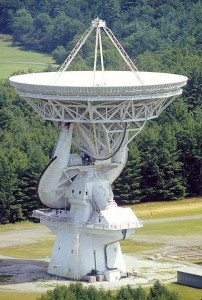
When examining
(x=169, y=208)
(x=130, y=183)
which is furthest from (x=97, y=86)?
(x=130, y=183)

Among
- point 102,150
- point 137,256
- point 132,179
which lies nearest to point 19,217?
point 132,179

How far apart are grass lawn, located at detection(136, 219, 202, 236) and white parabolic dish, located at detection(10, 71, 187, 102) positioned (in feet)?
53.5

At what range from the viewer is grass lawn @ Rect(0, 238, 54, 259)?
10430 centimetres

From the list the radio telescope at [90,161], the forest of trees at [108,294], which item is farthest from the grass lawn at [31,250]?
the forest of trees at [108,294]

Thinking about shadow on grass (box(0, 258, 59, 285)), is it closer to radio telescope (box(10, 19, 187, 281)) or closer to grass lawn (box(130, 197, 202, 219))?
radio telescope (box(10, 19, 187, 281))

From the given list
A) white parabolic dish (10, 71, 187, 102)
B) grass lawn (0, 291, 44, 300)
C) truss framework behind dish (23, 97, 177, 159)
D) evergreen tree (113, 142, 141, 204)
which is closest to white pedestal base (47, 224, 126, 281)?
grass lawn (0, 291, 44, 300)

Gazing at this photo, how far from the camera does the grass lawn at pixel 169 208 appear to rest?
120750mm

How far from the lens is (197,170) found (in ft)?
427

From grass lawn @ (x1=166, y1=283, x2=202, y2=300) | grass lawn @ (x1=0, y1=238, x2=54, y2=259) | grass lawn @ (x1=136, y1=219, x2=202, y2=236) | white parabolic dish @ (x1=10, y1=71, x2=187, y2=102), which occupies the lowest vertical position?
grass lawn @ (x1=136, y1=219, x2=202, y2=236)

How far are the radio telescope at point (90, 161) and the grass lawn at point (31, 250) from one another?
7.18 metres

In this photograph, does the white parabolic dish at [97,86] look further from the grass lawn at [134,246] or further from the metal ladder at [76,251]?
the grass lawn at [134,246]

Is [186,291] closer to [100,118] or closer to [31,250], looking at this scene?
[100,118]

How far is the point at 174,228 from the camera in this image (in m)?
115

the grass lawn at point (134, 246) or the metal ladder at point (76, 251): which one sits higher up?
the metal ladder at point (76, 251)
